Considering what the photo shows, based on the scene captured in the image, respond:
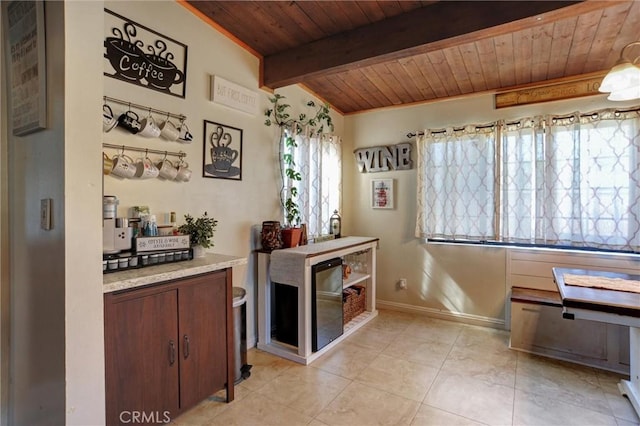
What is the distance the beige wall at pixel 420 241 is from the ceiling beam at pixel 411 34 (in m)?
Answer: 1.48

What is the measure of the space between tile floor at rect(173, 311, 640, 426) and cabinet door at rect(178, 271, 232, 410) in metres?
0.20

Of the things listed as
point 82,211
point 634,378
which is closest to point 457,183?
point 634,378

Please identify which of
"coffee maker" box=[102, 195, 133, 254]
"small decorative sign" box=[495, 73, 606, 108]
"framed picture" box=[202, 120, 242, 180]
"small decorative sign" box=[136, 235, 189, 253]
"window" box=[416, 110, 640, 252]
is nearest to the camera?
"coffee maker" box=[102, 195, 133, 254]

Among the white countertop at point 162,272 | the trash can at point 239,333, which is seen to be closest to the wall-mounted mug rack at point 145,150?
the white countertop at point 162,272

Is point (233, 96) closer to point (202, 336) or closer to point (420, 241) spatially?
point (202, 336)

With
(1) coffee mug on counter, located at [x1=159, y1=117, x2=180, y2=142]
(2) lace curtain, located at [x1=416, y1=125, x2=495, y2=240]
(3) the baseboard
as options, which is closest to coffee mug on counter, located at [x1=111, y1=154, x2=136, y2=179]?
(1) coffee mug on counter, located at [x1=159, y1=117, x2=180, y2=142]

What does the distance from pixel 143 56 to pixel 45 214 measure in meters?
1.25

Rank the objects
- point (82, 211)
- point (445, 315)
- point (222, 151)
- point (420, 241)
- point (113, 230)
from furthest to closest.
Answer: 1. point (420, 241)
2. point (445, 315)
3. point (222, 151)
4. point (113, 230)
5. point (82, 211)

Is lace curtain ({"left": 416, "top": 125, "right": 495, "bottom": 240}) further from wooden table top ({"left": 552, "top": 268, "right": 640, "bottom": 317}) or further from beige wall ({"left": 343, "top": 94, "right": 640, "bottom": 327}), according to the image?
wooden table top ({"left": 552, "top": 268, "right": 640, "bottom": 317})

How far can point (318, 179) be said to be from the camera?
140 inches

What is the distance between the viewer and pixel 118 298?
150 cm

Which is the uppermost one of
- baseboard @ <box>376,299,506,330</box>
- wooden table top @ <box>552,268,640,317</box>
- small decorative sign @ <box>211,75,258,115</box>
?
small decorative sign @ <box>211,75,258,115</box>

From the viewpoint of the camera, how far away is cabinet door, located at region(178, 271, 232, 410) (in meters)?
1.81

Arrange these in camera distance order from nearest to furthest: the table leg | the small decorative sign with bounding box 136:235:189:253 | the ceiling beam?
the small decorative sign with bounding box 136:235:189:253
the ceiling beam
the table leg
